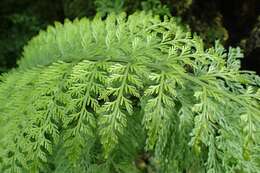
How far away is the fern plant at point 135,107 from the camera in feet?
4.33

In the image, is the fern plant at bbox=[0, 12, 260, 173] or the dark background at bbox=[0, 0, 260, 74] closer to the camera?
the fern plant at bbox=[0, 12, 260, 173]

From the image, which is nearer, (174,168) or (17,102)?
(174,168)

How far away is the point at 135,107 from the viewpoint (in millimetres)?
1695

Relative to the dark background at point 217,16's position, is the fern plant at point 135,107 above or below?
below

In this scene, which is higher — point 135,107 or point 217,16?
point 217,16

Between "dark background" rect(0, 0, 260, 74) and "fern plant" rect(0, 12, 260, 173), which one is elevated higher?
"dark background" rect(0, 0, 260, 74)

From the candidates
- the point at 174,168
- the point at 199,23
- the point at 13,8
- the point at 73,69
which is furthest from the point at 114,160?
the point at 13,8

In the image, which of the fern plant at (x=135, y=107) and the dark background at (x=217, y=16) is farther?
the dark background at (x=217, y=16)

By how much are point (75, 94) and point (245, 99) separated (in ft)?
1.98

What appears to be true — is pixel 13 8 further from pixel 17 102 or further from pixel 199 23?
pixel 17 102

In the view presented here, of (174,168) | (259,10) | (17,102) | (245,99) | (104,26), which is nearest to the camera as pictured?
(245,99)

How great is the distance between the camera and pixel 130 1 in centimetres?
250

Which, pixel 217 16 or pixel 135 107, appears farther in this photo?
pixel 217 16

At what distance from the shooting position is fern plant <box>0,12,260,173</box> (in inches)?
51.9
